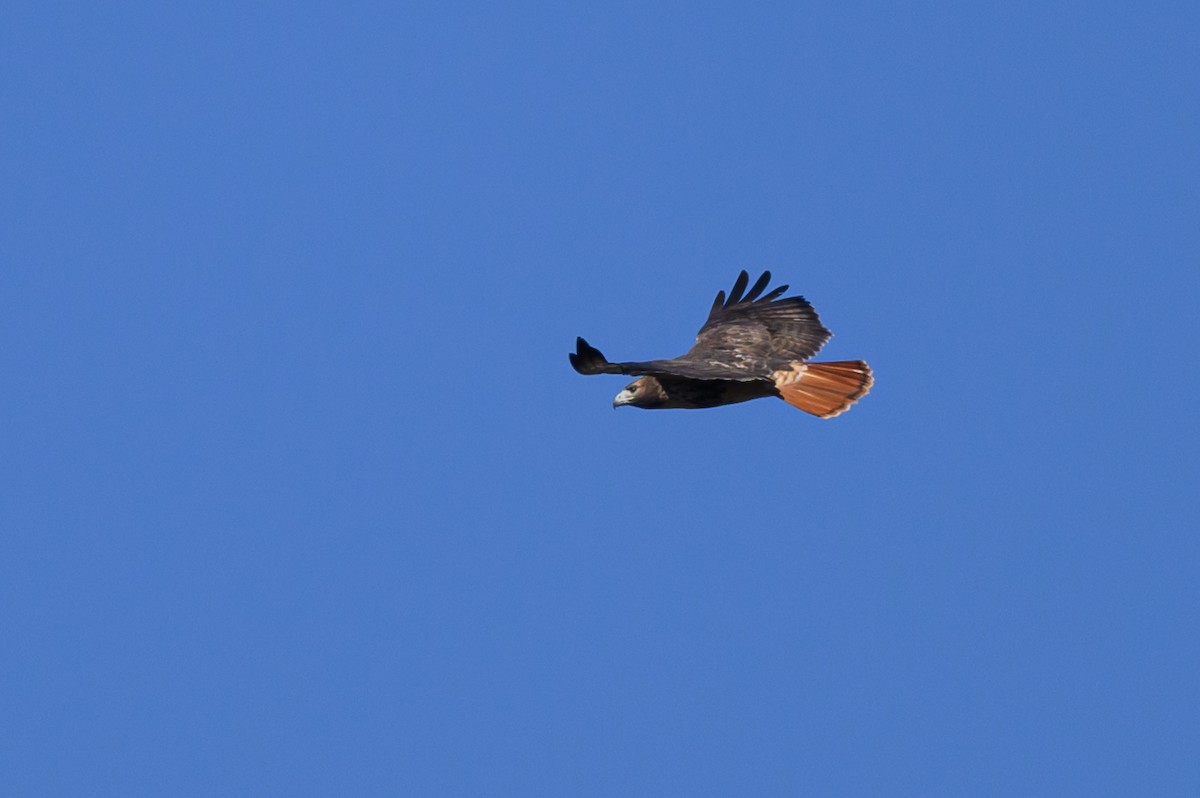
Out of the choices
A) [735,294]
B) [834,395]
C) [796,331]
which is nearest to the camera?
[834,395]

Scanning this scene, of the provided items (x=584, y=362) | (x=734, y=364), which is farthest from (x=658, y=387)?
(x=584, y=362)

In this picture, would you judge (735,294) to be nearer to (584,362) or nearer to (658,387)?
(658,387)

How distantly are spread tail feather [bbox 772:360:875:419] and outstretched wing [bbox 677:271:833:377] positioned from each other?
32 cm

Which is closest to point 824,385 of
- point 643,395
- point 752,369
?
point 752,369

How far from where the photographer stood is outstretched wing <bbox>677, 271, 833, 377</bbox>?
19062 millimetres

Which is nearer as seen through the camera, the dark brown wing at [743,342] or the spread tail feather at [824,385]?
the dark brown wing at [743,342]

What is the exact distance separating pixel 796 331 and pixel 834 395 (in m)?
2.47

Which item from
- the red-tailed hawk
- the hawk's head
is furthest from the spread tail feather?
the hawk's head

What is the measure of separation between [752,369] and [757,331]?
1838 millimetres

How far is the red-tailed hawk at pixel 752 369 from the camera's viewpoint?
17.5 metres

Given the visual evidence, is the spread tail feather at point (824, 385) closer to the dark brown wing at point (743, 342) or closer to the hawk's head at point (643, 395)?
the dark brown wing at point (743, 342)

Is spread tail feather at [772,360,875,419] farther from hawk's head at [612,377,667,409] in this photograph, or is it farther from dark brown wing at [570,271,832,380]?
hawk's head at [612,377,667,409]

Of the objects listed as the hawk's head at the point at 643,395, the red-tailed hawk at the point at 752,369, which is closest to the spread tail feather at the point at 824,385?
the red-tailed hawk at the point at 752,369

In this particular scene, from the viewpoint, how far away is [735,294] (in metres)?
21.5
